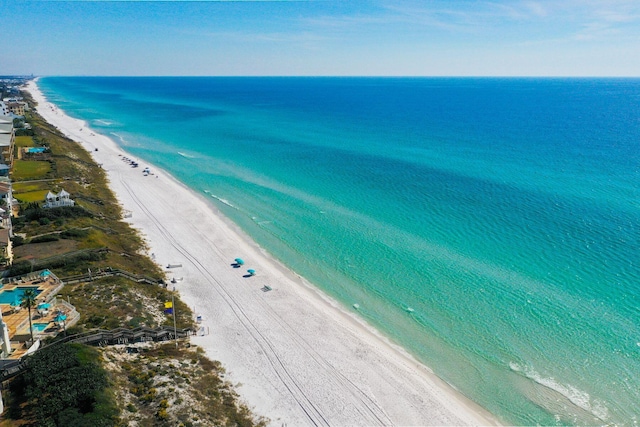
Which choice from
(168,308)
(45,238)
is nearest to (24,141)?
(45,238)

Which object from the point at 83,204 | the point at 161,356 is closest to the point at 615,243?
the point at 161,356

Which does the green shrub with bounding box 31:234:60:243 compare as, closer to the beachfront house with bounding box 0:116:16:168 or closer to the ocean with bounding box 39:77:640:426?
the ocean with bounding box 39:77:640:426

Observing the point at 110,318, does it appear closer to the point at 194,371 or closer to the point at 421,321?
the point at 194,371

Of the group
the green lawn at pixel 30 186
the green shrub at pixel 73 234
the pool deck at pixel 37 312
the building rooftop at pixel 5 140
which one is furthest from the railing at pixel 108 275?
the building rooftop at pixel 5 140

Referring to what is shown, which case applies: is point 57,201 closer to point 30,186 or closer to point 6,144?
point 30,186

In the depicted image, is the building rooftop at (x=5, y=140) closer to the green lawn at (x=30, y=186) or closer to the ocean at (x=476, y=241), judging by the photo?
the green lawn at (x=30, y=186)

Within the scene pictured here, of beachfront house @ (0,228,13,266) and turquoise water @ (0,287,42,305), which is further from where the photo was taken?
beachfront house @ (0,228,13,266)

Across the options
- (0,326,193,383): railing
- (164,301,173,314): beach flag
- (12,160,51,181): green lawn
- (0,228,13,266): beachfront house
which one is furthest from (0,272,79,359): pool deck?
(12,160,51,181): green lawn
